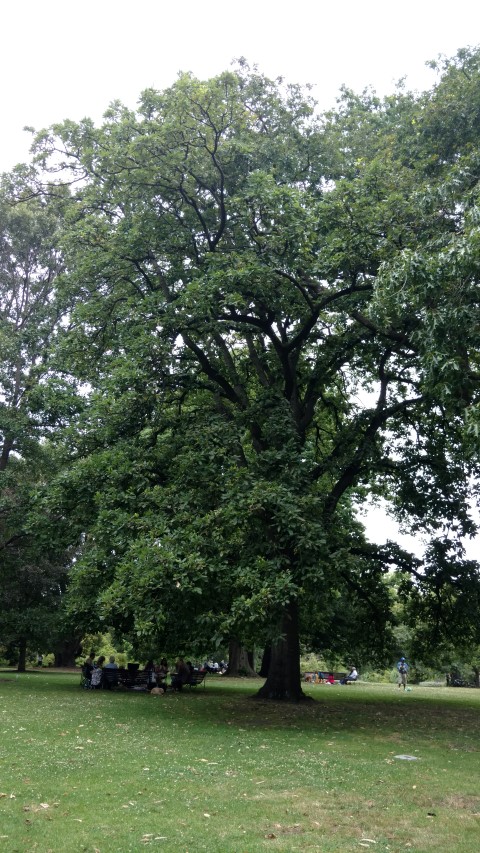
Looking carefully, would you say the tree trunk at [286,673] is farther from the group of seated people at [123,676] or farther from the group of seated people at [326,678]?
the group of seated people at [326,678]

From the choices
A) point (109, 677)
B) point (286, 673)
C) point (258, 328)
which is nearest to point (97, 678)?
point (109, 677)

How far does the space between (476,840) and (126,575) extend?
7.50 meters

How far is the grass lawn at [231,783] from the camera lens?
19.2 feet

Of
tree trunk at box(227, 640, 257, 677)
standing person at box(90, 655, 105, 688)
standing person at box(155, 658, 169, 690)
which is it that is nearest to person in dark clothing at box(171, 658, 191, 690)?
standing person at box(155, 658, 169, 690)

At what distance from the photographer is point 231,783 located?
7781 millimetres

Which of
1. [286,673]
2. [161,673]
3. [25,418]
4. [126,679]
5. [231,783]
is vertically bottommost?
[231,783]

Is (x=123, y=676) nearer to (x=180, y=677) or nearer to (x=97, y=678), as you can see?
(x=97, y=678)

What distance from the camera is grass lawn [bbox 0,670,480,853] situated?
584cm

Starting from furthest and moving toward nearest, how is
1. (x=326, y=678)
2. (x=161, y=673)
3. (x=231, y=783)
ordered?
(x=326, y=678)
(x=161, y=673)
(x=231, y=783)

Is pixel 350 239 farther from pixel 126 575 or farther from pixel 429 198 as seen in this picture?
pixel 126 575

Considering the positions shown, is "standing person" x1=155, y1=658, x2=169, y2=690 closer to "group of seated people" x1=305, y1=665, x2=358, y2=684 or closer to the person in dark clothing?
the person in dark clothing

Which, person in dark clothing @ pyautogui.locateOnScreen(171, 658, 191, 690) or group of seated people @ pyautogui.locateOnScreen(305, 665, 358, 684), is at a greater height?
person in dark clothing @ pyautogui.locateOnScreen(171, 658, 191, 690)

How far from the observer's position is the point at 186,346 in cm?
1678

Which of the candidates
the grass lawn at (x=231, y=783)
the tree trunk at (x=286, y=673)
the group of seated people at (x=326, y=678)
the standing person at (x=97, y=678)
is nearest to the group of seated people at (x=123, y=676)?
the standing person at (x=97, y=678)
